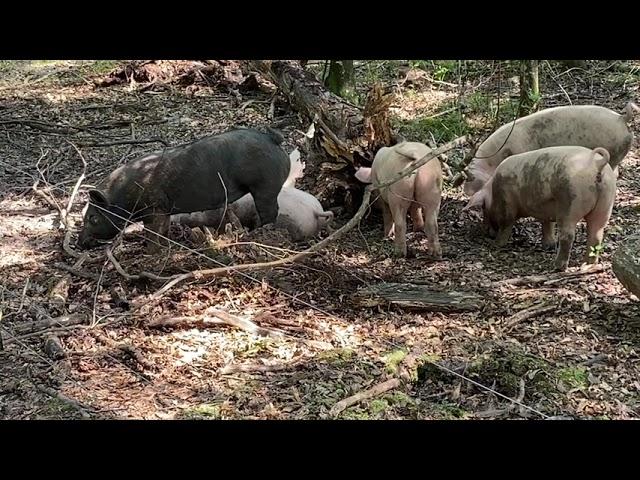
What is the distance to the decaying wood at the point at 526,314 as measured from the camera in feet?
15.7

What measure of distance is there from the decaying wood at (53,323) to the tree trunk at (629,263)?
11.2 feet

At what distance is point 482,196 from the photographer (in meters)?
6.75

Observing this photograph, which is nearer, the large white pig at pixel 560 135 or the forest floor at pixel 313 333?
the forest floor at pixel 313 333

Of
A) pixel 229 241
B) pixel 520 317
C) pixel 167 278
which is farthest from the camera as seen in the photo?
pixel 229 241

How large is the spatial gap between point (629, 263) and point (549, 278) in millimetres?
949

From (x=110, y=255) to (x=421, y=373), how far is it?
2584 millimetres

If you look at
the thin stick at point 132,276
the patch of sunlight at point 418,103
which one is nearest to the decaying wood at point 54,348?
the thin stick at point 132,276

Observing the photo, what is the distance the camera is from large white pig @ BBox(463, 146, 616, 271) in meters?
5.59

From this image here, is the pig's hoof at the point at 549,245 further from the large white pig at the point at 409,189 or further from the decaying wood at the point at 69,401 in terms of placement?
the decaying wood at the point at 69,401

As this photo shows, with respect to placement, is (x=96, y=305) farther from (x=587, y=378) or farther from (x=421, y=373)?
(x=587, y=378)

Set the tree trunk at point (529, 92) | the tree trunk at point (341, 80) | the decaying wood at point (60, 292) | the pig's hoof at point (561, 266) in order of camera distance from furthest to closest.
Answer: the tree trunk at point (341, 80) < the tree trunk at point (529, 92) < the pig's hoof at point (561, 266) < the decaying wood at point (60, 292)

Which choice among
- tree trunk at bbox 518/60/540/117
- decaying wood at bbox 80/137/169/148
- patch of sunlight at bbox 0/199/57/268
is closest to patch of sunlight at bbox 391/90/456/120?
tree trunk at bbox 518/60/540/117

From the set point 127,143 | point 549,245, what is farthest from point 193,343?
point 127,143
